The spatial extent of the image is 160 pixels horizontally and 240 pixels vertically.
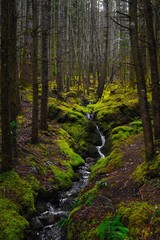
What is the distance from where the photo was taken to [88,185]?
7898 millimetres

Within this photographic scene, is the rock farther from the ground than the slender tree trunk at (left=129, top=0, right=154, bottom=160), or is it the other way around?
the slender tree trunk at (left=129, top=0, right=154, bottom=160)

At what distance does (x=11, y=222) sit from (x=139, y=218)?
2599 millimetres

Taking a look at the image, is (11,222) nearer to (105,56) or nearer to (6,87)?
(6,87)

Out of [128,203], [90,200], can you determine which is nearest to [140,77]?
[128,203]

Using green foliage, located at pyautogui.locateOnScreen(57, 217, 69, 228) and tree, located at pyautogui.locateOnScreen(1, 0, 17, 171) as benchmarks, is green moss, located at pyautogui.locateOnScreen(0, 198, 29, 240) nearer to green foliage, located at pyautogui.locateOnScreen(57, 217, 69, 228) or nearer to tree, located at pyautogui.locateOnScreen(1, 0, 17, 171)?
green foliage, located at pyautogui.locateOnScreen(57, 217, 69, 228)

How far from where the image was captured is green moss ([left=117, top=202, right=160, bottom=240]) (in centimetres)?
420

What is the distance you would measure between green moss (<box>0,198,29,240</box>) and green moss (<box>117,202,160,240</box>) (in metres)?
2.04

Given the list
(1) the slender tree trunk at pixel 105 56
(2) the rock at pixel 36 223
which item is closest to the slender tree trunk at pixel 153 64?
(2) the rock at pixel 36 223

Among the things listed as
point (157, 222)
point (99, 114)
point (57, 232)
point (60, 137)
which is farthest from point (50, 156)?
point (99, 114)

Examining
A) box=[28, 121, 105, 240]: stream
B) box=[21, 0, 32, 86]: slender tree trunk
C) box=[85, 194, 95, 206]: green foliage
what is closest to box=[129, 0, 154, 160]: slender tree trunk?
box=[85, 194, 95, 206]: green foliage

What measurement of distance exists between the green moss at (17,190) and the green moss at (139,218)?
7.83ft

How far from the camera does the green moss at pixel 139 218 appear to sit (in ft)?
13.8

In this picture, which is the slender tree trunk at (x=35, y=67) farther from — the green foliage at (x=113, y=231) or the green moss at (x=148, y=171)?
the green foliage at (x=113, y=231)

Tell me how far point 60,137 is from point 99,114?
4.78 meters
